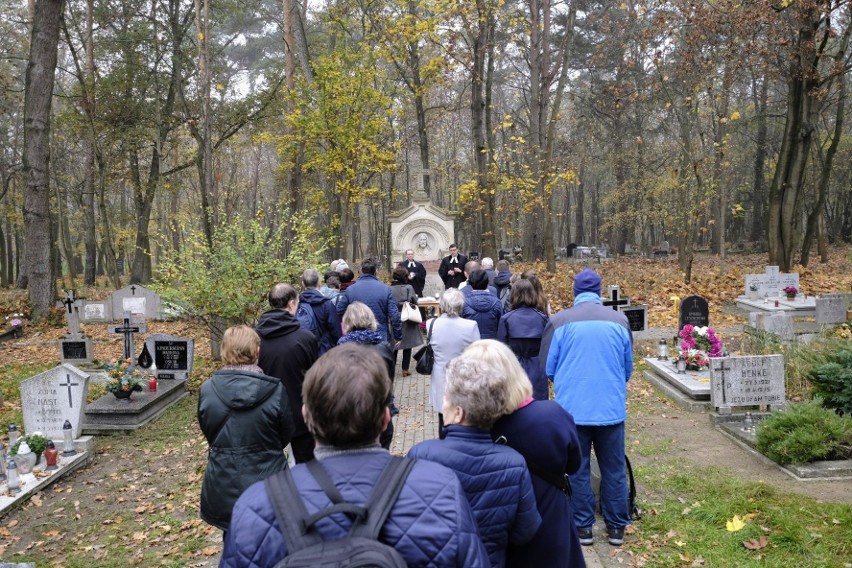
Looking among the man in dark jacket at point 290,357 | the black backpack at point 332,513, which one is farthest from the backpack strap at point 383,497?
the man in dark jacket at point 290,357

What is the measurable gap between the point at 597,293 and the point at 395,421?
393 cm

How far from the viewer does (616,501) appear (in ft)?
15.3

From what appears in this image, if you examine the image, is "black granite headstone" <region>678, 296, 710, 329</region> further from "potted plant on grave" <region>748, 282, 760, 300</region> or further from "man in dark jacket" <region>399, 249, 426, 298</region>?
"man in dark jacket" <region>399, 249, 426, 298</region>

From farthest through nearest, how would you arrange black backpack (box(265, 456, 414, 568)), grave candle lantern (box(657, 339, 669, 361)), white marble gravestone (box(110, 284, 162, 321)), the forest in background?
the forest in background, white marble gravestone (box(110, 284, 162, 321)), grave candle lantern (box(657, 339, 669, 361)), black backpack (box(265, 456, 414, 568))

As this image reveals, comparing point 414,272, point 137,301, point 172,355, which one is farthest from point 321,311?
point 137,301

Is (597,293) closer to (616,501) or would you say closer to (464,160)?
(616,501)

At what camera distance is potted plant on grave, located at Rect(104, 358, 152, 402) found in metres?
8.75

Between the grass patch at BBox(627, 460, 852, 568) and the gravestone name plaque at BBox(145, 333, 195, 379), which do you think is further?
the gravestone name plaque at BBox(145, 333, 195, 379)

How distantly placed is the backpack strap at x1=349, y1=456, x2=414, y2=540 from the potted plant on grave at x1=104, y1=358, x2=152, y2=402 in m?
8.04

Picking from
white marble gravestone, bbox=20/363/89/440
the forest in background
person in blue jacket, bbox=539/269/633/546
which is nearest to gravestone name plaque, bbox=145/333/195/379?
the forest in background

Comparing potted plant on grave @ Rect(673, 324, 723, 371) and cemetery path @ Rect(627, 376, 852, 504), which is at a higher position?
potted plant on grave @ Rect(673, 324, 723, 371)

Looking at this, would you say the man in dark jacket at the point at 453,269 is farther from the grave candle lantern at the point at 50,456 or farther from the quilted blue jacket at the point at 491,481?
the quilted blue jacket at the point at 491,481

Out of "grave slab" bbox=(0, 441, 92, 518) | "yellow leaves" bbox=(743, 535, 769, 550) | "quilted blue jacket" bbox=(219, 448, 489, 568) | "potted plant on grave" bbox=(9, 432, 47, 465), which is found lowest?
"grave slab" bbox=(0, 441, 92, 518)

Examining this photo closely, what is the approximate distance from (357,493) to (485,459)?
2.80ft
